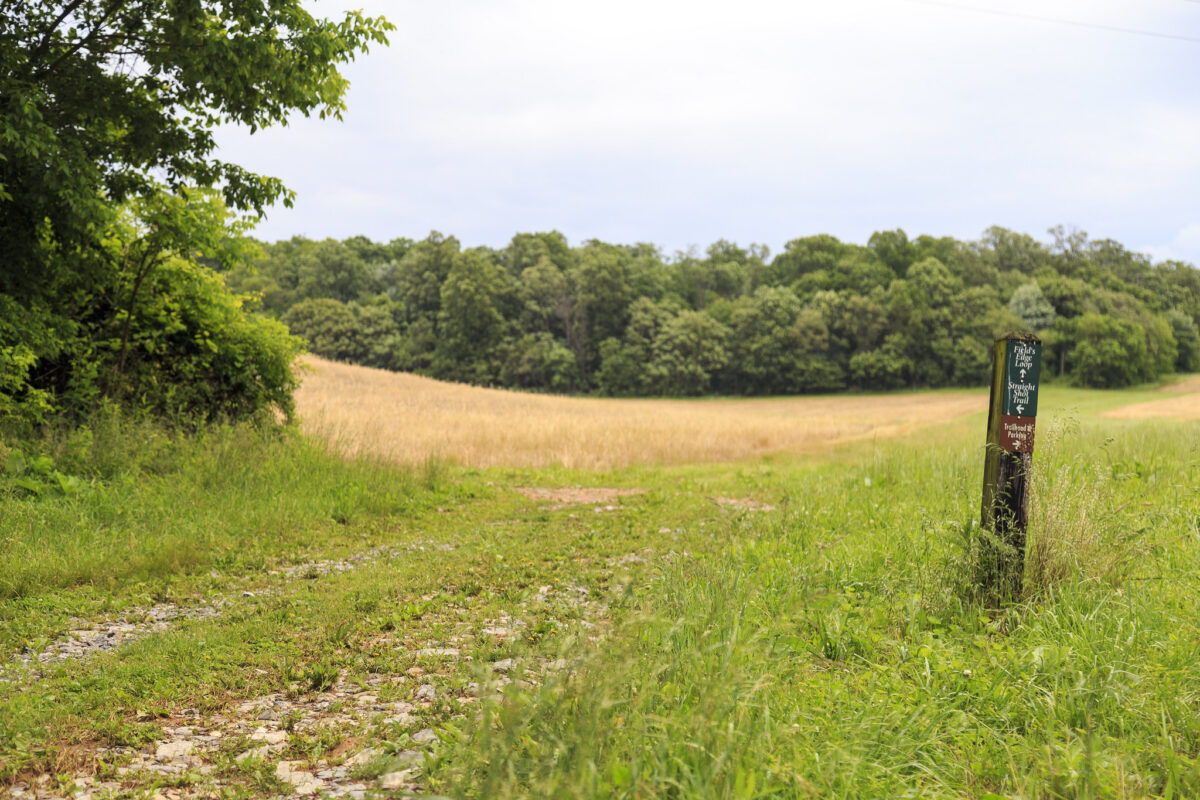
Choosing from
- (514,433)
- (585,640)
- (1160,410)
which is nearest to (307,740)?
(585,640)

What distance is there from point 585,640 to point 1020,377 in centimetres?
347

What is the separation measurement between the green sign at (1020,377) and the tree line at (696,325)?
6676cm

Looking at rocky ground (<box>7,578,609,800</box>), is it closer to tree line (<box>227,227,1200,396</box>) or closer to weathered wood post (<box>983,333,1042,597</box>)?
weathered wood post (<box>983,333,1042,597</box>)

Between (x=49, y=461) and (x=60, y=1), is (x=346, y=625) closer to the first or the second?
(x=49, y=461)

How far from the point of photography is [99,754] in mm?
3232

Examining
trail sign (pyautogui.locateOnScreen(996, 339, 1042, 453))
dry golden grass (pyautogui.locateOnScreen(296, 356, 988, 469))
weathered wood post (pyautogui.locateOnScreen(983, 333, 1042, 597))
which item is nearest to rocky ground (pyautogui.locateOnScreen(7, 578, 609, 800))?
weathered wood post (pyautogui.locateOnScreen(983, 333, 1042, 597))

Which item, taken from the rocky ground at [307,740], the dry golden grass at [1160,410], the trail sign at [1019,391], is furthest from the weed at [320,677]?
the dry golden grass at [1160,410]

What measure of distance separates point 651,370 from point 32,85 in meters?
64.5

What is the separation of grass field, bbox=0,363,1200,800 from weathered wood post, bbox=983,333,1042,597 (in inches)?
7.4

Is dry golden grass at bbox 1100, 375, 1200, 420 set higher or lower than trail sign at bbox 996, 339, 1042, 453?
lower

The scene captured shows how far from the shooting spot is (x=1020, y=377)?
4.75 metres

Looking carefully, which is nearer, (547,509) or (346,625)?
(346,625)

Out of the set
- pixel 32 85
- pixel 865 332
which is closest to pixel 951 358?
pixel 865 332

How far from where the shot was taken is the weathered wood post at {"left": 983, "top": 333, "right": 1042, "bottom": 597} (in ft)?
15.6
